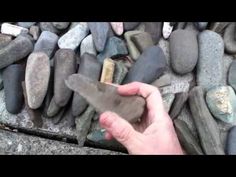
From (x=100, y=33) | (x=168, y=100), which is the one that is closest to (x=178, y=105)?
(x=168, y=100)

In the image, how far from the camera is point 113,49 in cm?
154

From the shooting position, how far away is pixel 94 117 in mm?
1486

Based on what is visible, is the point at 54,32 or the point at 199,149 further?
the point at 54,32

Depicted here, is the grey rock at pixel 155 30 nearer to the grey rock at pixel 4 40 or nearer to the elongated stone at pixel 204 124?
the elongated stone at pixel 204 124

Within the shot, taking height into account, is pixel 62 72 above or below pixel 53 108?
above

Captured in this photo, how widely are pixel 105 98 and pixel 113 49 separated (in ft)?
1.22

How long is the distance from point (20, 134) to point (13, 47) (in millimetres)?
298

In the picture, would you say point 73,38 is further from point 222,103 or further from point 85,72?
point 222,103

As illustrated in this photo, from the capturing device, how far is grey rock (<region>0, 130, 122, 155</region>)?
58.6 inches

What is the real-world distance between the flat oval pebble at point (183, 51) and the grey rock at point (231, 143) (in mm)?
246

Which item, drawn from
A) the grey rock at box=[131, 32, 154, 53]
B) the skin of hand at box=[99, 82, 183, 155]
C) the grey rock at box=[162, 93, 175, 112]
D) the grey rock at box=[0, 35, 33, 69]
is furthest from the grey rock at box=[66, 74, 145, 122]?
the grey rock at box=[0, 35, 33, 69]

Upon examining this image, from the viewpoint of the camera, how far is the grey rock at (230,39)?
1577mm
